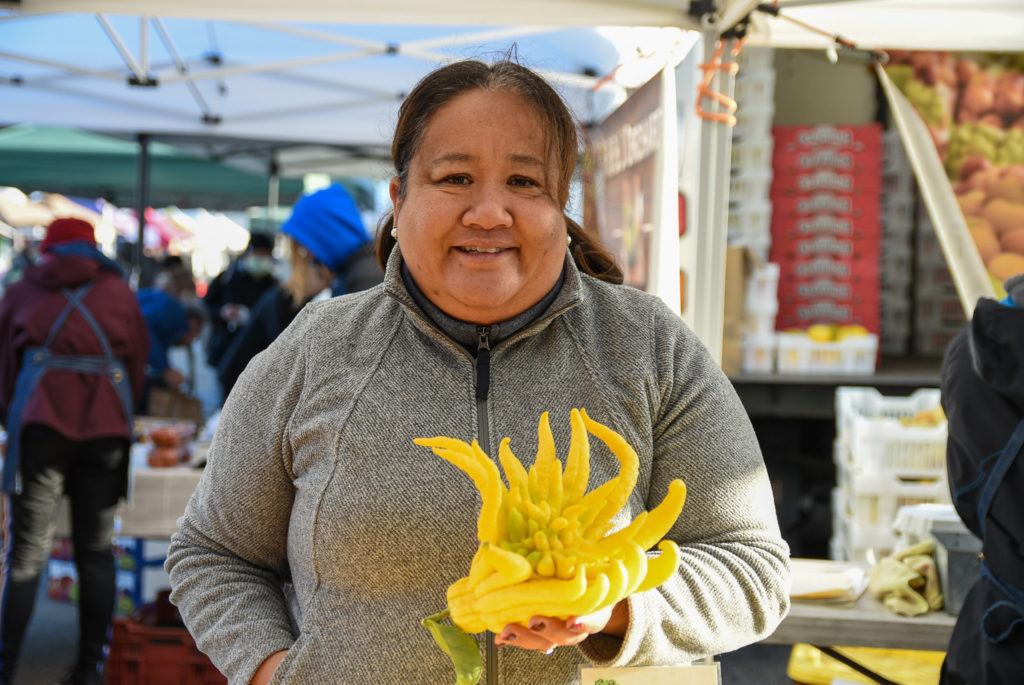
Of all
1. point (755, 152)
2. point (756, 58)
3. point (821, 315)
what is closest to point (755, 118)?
point (755, 152)

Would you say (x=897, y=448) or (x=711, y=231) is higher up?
(x=711, y=231)

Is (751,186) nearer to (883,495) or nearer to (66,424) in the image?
(883,495)

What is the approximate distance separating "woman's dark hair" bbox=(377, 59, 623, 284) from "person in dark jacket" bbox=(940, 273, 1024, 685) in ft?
3.27

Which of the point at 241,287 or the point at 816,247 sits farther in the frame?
the point at 241,287

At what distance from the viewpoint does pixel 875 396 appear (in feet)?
13.7

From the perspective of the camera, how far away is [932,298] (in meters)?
6.35

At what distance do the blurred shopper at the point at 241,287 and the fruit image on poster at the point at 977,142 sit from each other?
16.6ft

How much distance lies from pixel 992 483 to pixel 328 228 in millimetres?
2763

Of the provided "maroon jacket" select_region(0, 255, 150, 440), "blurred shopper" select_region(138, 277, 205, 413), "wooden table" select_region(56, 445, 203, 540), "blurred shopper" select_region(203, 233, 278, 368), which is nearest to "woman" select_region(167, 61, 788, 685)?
"maroon jacket" select_region(0, 255, 150, 440)

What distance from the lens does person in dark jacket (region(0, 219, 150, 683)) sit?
389 centimetres

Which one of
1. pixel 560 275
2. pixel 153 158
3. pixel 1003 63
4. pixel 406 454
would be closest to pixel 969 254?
pixel 1003 63

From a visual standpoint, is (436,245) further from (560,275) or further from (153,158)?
(153,158)

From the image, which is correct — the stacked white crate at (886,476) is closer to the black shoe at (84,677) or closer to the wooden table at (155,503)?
the wooden table at (155,503)

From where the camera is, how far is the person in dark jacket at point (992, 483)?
5.90 feet
